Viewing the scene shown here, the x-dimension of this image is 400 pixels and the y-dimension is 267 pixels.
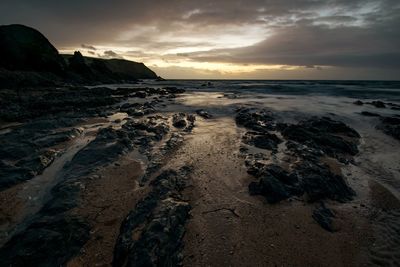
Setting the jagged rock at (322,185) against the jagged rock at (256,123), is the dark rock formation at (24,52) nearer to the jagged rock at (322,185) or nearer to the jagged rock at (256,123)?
the jagged rock at (256,123)

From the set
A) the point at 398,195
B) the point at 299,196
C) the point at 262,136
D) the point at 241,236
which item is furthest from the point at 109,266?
the point at 262,136

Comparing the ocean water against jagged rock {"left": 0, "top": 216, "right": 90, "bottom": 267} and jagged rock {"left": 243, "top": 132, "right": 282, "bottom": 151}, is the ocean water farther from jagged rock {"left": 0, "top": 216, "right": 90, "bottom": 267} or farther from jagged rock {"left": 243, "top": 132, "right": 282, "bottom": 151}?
jagged rock {"left": 0, "top": 216, "right": 90, "bottom": 267}

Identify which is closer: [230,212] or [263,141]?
[230,212]

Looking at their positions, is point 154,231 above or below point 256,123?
above

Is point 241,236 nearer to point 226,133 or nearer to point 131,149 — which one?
point 131,149

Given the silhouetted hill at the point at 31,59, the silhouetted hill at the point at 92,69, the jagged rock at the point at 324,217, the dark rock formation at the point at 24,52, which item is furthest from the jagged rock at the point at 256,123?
the silhouetted hill at the point at 92,69

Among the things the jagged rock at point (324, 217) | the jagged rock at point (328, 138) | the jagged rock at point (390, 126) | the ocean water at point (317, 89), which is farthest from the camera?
the ocean water at point (317, 89)

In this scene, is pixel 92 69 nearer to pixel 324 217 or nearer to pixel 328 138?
pixel 328 138

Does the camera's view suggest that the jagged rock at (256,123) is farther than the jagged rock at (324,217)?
Yes

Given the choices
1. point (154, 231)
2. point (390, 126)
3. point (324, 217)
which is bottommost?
point (390, 126)

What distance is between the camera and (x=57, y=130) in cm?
1359

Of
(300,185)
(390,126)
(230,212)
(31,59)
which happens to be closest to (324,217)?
(300,185)

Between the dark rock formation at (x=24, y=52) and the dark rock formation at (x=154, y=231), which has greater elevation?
the dark rock formation at (x=24, y=52)

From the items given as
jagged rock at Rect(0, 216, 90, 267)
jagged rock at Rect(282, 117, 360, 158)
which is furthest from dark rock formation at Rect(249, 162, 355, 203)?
jagged rock at Rect(0, 216, 90, 267)
